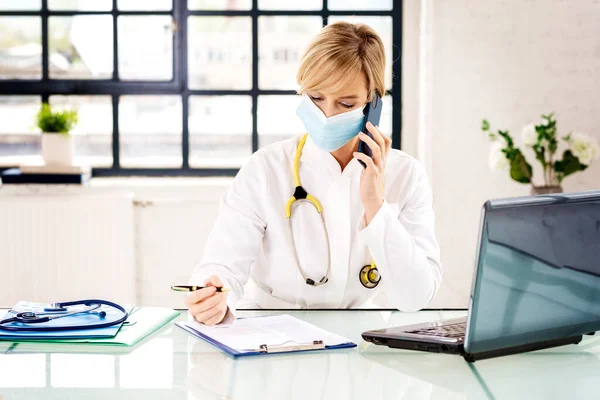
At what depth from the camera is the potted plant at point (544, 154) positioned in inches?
124

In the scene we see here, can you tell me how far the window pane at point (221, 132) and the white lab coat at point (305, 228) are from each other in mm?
1728

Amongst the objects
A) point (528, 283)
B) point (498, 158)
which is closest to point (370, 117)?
point (528, 283)

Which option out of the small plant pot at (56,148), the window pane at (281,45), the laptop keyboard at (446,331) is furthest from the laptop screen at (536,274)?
the small plant pot at (56,148)

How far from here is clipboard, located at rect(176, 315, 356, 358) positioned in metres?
1.38

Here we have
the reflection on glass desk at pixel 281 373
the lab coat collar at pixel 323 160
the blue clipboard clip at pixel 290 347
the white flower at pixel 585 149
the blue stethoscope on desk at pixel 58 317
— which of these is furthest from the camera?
the white flower at pixel 585 149

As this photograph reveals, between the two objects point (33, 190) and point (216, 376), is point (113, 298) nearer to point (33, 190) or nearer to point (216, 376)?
point (33, 190)

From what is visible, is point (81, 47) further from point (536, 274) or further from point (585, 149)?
point (536, 274)

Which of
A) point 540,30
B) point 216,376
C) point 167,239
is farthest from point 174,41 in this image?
point 216,376

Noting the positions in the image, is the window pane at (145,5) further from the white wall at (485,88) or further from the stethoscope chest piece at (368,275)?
the stethoscope chest piece at (368,275)

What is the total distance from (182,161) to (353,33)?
194cm

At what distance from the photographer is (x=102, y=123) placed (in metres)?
3.75

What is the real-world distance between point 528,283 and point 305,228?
781 millimetres

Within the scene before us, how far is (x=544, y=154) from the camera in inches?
128

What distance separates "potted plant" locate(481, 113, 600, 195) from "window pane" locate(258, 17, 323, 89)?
0.99 m
